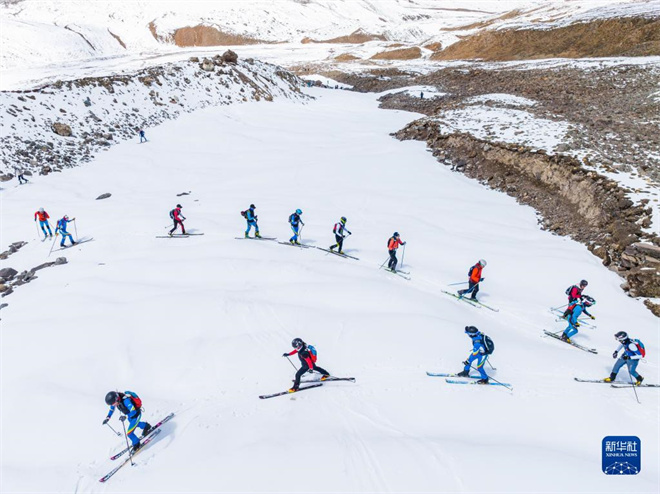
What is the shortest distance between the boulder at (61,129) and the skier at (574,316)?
28.3 meters

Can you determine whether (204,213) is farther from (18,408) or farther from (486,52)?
(486,52)

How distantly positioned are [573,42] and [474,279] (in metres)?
58.5

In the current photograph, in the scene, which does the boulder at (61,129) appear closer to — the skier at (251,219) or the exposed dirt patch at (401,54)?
the skier at (251,219)

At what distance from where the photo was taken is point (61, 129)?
79.8ft

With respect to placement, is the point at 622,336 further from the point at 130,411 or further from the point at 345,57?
the point at 345,57

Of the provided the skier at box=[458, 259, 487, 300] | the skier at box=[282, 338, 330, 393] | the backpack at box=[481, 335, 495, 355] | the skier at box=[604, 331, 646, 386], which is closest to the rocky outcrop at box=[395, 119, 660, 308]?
the skier at box=[604, 331, 646, 386]

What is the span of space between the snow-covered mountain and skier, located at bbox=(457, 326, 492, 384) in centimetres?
9148

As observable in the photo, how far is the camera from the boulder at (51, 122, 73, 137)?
24.2 metres

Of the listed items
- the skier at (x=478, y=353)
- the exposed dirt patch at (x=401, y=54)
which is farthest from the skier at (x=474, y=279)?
the exposed dirt patch at (x=401, y=54)

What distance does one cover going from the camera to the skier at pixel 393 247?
12.8 meters

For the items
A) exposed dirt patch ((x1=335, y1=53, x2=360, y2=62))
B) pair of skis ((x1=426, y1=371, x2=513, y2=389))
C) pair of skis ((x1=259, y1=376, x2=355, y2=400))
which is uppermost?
exposed dirt patch ((x1=335, y1=53, x2=360, y2=62))

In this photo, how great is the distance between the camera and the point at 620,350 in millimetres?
8609

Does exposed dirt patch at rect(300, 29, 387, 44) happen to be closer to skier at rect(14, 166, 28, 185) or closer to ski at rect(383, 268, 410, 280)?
skier at rect(14, 166, 28, 185)

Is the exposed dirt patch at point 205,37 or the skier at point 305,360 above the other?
the exposed dirt patch at point 205,37
